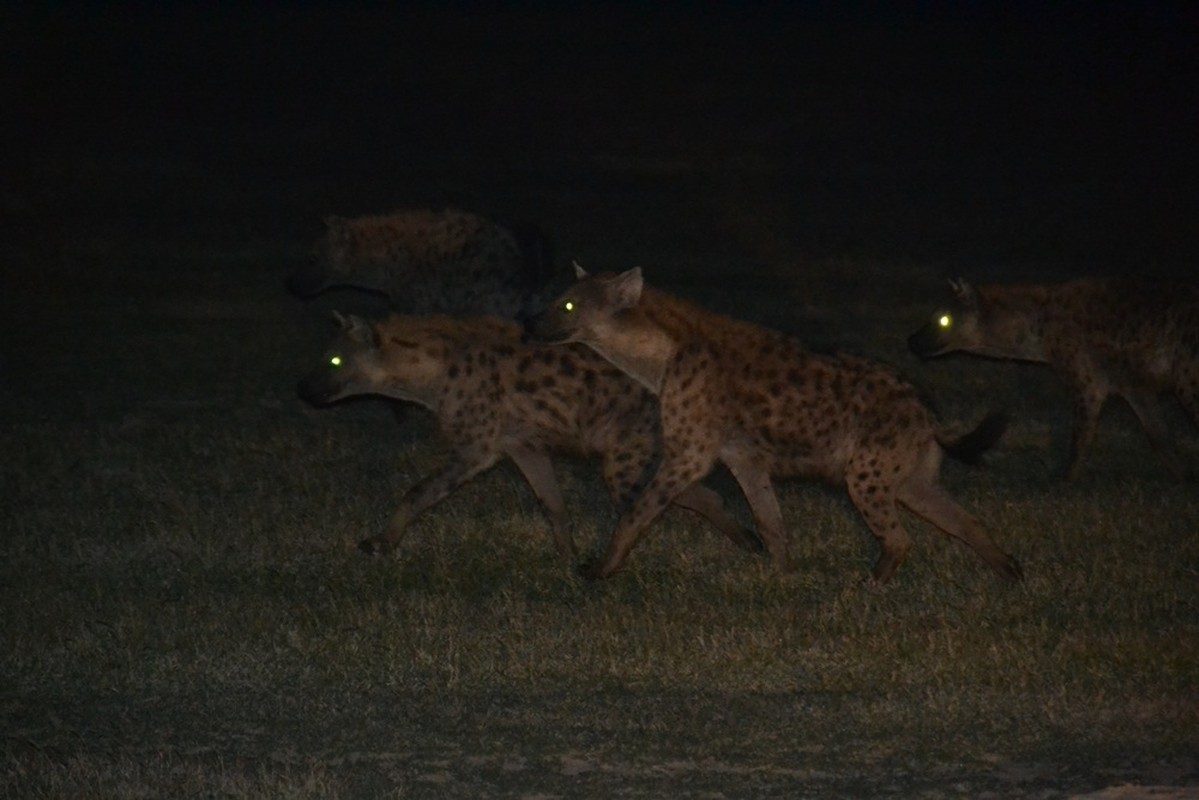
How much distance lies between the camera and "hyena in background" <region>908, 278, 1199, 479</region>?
9.01 m

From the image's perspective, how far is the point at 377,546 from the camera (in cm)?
778

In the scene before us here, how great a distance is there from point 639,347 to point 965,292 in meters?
2.52

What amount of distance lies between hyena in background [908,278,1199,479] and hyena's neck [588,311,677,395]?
238 cm

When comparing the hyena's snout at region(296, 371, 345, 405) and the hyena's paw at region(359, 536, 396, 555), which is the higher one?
the hyena's snout at region(296, 371, 345, 405)

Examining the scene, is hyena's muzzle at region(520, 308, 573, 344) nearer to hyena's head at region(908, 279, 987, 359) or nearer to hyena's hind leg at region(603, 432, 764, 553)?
hyena's hind leg at region(603, 432, 764, 553)

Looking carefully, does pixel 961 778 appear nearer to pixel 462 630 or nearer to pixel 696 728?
pixel 696 728

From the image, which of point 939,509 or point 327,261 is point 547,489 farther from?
point 327,261

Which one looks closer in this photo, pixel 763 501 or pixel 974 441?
pixel 974 441

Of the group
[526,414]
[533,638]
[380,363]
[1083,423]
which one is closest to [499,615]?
[533,638]

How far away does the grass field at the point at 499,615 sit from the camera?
18.0 feet

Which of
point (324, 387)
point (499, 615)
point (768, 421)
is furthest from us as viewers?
point (324, 387)

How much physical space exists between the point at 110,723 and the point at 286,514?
8.04 ft

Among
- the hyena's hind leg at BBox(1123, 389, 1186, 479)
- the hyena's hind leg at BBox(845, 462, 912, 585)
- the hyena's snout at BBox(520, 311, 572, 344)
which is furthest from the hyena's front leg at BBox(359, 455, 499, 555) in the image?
the hyena's hind leg at BBox(1123, 389, 1186, 479)

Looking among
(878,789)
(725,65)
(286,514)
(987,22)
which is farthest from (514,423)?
(987,22)
